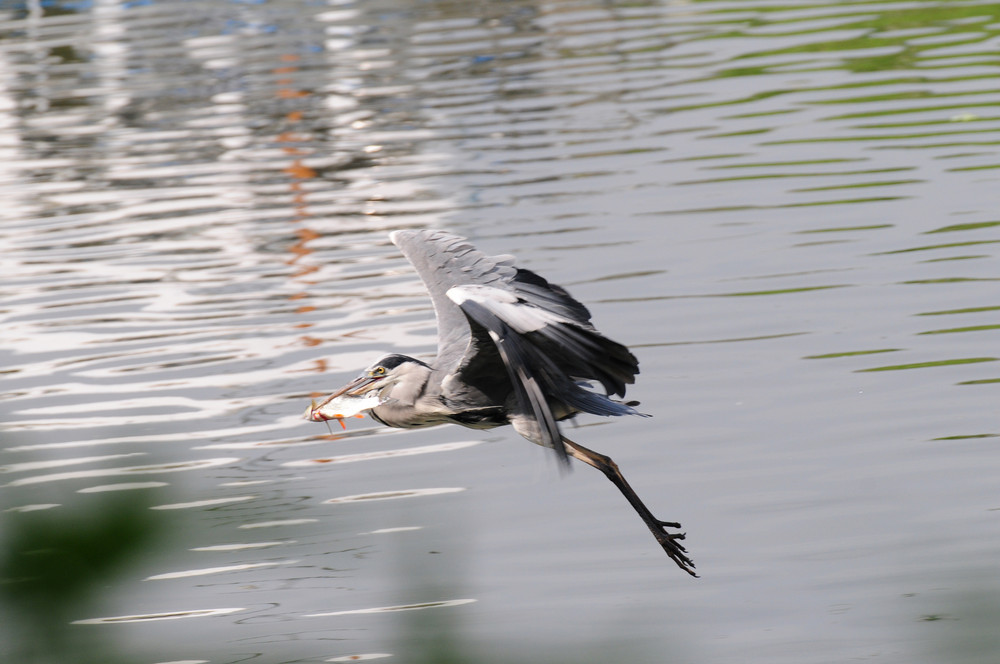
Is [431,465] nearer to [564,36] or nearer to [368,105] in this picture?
[368,105]

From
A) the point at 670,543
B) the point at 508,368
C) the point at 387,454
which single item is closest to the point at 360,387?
the point at 508,368

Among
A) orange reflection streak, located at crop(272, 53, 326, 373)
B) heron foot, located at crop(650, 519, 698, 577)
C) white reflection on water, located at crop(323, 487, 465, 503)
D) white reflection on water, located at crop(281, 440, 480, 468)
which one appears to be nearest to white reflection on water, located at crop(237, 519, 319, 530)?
heron foot, located at crop(650, 519, 698, 577)

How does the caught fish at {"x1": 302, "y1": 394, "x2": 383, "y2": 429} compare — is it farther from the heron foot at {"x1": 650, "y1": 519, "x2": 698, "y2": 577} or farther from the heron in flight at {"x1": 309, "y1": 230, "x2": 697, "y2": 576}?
the heron foot at {"x1": 650, "y1": 519, "x2": 698, "y2": 577}

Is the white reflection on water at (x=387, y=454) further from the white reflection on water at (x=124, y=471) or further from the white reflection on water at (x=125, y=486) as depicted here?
the white reflection on water at (x=125, y=486)

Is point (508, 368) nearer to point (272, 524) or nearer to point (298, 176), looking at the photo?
point (272, 524)

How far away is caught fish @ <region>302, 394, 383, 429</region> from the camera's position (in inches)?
175

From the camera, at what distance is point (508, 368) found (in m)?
3.91

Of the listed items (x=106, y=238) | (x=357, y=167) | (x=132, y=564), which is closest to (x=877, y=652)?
(x=132, y=564)

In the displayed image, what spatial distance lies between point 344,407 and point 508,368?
0.76m

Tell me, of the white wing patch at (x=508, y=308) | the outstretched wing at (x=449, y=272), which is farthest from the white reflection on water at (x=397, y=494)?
the white wing patch at (x=508, y=308)

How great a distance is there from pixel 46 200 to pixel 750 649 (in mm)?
9663

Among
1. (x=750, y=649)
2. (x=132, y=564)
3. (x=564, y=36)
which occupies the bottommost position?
(x=564, y=36)

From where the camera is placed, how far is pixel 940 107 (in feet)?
42.8

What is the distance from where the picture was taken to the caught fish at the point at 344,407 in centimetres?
444
